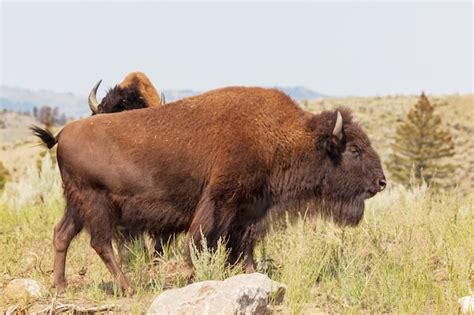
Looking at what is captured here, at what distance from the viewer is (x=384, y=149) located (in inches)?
1454

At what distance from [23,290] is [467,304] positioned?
134 inches

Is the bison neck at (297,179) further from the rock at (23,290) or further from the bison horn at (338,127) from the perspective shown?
the rock at (23,290)

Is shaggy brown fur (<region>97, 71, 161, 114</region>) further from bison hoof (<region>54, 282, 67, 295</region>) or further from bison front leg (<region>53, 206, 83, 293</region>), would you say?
bison hoof (<region>54, 282, 67, 295</region>)

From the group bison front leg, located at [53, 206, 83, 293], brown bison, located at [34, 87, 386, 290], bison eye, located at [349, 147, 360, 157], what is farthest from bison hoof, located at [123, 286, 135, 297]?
bison eye, located at [349, 147, 360, 157]

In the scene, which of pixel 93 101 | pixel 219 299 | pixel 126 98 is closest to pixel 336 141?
pixel 219 299

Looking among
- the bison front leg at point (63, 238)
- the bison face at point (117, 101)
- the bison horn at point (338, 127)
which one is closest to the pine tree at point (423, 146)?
the bison face at point (117, 101)

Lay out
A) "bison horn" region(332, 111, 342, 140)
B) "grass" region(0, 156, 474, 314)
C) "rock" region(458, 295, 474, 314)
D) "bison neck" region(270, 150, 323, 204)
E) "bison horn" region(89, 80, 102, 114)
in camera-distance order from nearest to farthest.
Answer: "rock" region(458, 295, 474, 314)
"grass" region(0, 156, 474, 314)
"bison neck" region(270, 150, 323, 204)
"bison horn" region(332, 111, 342, 140)
"bison horn" region(89, 80, 102, 114)

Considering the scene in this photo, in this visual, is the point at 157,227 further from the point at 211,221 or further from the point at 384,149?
the point at 384,149

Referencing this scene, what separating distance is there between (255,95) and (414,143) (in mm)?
23398

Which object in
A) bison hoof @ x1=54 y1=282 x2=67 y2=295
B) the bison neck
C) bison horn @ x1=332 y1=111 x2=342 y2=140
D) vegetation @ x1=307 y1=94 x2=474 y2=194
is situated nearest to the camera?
bison hoof @ x1=54 y1=282 x2=67 y2=295

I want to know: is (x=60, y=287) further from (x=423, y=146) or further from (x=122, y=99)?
(x=423, y=146)

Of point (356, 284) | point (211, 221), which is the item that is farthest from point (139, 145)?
point (356, 284)

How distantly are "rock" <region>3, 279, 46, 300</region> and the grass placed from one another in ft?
0.19

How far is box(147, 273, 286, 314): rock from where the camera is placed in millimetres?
4270
